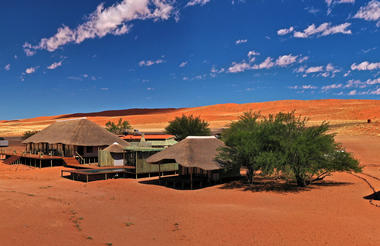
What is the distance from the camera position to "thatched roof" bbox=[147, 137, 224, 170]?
2133cm

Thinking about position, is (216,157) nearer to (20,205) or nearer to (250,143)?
(250,143)

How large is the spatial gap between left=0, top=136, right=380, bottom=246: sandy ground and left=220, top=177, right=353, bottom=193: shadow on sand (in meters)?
0.39

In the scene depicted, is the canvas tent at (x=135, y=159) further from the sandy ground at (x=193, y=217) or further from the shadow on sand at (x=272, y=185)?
the shadow on sand at (x=272, y=185)

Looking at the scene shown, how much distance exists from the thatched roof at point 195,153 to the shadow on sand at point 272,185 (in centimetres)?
234

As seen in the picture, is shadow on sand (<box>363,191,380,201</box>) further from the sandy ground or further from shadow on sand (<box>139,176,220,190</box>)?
shadow on sand (<box>139,176,220,190</box>)

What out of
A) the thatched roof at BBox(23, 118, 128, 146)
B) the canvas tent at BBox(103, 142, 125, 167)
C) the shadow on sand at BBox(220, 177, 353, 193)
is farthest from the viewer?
the thatched roof at BBox(23, 118, 128, 146)

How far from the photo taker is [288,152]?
66.7ft

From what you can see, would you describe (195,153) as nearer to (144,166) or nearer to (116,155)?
(144,166)

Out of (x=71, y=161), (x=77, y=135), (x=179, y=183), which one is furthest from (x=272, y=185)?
(x=77, y=135)

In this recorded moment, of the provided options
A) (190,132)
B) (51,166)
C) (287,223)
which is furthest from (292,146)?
(51,166)

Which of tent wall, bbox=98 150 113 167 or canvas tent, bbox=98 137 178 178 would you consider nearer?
canvas tent, bbox=98 137 178 178

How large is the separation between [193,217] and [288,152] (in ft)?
29.6

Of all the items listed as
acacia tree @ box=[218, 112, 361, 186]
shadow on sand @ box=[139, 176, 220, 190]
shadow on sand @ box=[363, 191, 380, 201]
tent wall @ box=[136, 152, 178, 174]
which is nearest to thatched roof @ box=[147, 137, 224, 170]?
acacia tree @ box=[218, 112, 361, 186]

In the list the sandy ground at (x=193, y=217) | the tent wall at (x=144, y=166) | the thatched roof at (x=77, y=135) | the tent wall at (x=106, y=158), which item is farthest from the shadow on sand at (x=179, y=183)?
the thatched roof at (x=77, y=135)
